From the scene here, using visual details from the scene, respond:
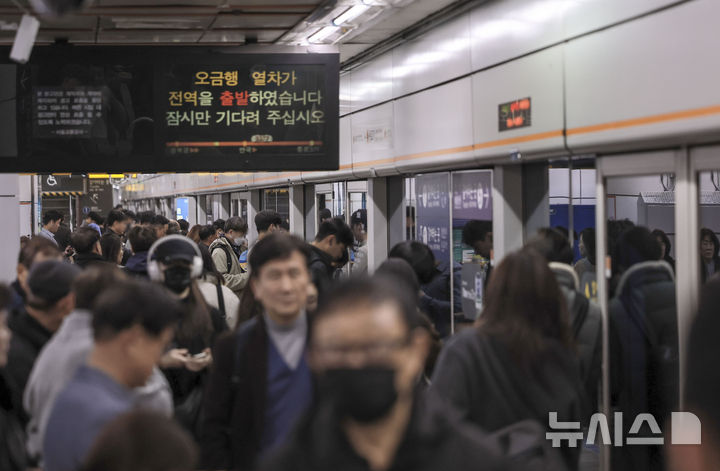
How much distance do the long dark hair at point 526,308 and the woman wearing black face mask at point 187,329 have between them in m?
1.33

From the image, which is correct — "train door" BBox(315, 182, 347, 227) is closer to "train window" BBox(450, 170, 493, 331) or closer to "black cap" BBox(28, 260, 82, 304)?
"train window" BBox(450, 170, 493, 331)

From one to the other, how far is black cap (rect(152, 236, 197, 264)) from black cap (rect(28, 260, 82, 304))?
610mm

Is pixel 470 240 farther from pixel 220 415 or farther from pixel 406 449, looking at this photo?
pixel 406 449

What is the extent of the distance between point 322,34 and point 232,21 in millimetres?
845

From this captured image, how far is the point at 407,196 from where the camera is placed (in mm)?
7707

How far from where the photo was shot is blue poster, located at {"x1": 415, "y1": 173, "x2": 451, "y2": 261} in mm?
6488

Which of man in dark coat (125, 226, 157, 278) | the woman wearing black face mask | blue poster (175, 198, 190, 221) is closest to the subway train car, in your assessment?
man in dark coat (125, 226, 157, 278)

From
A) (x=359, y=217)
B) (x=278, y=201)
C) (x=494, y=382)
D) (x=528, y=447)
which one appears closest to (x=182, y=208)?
(x=278, y=201)

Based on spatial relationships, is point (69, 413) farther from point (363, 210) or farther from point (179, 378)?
point (363, 210)

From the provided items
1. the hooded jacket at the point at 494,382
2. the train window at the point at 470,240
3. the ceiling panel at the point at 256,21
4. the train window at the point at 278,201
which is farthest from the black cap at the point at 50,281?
the train window at the point at 278,201

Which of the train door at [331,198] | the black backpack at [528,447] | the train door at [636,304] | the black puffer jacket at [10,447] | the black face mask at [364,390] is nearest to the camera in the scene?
the black face mask at [364,390]

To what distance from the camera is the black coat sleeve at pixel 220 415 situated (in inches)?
107

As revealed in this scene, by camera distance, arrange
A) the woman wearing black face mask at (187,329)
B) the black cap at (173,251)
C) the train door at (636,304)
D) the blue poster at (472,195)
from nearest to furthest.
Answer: the woman wearing black face mask at (187,329) < the black cap at (173,251) < the train door at (636,304) < the blue poster at (472,195)

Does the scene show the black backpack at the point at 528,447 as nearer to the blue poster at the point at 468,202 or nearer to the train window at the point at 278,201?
the blue poster at the point at 468,202
